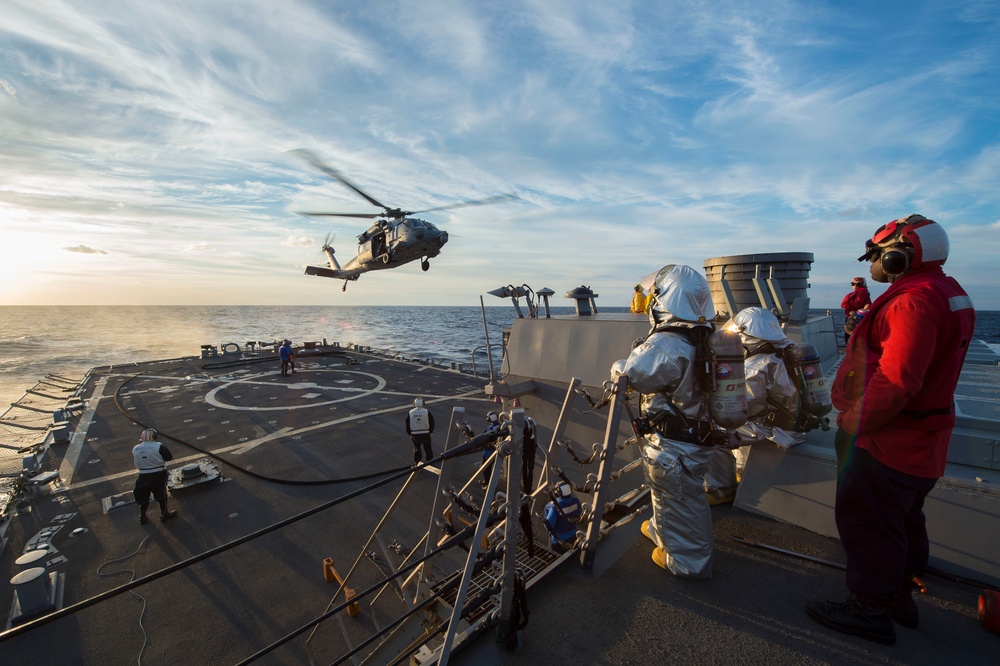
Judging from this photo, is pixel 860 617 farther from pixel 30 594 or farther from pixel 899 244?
pixel 30 594

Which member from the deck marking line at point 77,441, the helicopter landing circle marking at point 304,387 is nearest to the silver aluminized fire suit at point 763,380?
the deck marking line at point 77,441

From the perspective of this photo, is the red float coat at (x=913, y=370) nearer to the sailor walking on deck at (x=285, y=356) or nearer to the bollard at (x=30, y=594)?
the bollard at (x=30, y=594)

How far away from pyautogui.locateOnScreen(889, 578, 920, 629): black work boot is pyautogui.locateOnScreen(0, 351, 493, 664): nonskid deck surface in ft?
14.3

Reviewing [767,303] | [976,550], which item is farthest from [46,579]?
[767,303]

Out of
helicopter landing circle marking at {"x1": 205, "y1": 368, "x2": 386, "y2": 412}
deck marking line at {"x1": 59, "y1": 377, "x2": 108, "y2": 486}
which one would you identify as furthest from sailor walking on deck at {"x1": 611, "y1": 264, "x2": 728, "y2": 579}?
helicopter landing circle marking at {"x1": 205, "y1": 368, "x2": 386, "y2": 412}

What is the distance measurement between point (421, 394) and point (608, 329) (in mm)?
13903

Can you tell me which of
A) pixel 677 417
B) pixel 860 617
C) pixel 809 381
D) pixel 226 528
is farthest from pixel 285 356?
pixel 860 617

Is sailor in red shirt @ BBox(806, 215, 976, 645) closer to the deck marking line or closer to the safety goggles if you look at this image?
the safety goggles

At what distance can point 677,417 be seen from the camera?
133 inches

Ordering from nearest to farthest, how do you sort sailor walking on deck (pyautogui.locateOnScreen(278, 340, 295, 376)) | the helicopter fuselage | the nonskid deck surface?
1. the nonskid deck surface
2. the helicopter fuselage
3. sailor walking on deck (pyautogui.locateOnScreen(278, 340, 295, 376))

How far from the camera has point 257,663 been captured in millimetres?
5258

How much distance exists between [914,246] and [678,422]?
6.01ft

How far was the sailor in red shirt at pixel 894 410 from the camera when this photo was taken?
246 cm

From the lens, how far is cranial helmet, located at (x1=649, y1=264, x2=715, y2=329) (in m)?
3.35
